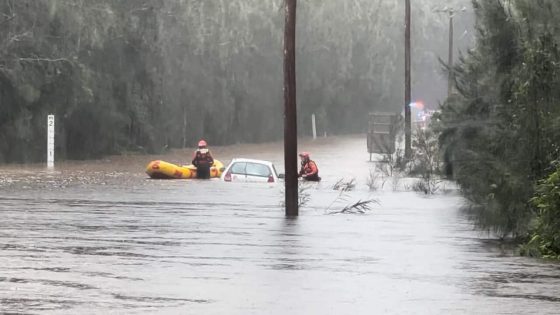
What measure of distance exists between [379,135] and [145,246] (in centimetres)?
4375

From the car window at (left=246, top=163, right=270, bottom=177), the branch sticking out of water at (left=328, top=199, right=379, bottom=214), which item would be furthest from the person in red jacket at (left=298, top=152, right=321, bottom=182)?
the branch sticking out of water at (left=328, top=199, right=379, bottom=214)

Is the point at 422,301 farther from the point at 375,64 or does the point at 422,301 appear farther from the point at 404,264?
the point at 375,64

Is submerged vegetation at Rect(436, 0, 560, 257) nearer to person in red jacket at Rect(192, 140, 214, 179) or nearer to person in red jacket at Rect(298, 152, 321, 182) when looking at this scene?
person in red jacket at Rect(298, 152, 321, 182)

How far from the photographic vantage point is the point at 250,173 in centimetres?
4062

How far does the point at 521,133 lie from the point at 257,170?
778 inches

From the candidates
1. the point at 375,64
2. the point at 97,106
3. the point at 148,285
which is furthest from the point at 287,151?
the point at 375,64

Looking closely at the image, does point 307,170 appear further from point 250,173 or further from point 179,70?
point 179,70

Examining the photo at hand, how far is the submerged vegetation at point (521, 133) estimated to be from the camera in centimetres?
2077

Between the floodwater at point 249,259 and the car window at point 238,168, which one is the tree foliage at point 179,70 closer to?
the car window at point 238,168

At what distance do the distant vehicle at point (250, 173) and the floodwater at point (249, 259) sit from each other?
4.65 m

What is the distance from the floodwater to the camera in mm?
13320

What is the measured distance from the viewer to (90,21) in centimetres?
5469

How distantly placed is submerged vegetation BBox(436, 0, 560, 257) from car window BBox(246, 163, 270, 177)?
16105mm

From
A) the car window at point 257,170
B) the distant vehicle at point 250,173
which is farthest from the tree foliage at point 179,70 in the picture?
the distant vehicle at point 250,173
